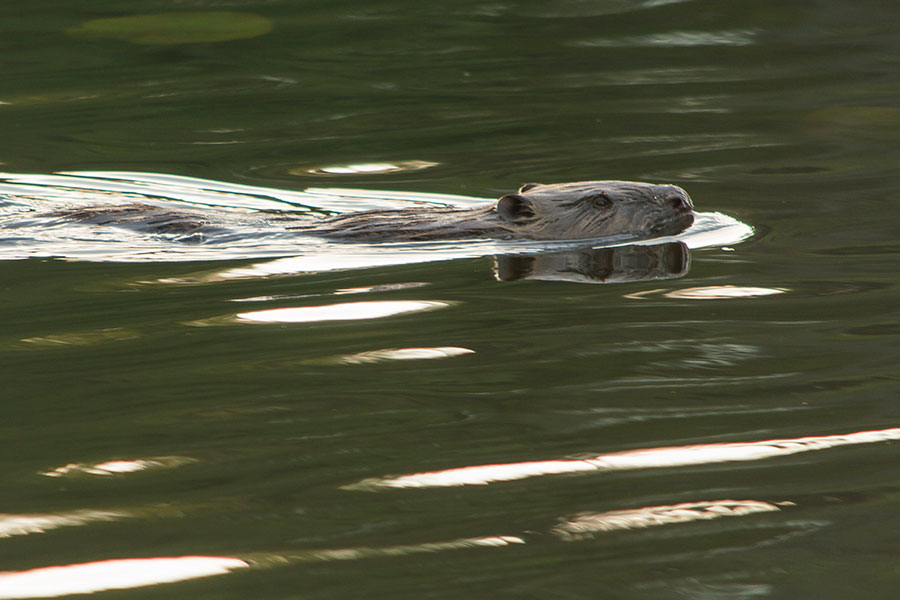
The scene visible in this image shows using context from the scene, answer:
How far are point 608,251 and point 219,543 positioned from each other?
3.75m

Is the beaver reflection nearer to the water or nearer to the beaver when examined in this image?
the water

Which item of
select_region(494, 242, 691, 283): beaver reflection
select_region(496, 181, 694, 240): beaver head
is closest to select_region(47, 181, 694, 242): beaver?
select_region(496, 181, 694, 240): beaver head

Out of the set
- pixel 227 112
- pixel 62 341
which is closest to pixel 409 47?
pixel 227 112

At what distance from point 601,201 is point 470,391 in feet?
9.77

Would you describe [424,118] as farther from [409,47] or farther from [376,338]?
[376,338]

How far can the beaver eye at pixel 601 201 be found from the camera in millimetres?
6453

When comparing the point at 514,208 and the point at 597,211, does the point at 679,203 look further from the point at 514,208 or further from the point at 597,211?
the point at 514,208

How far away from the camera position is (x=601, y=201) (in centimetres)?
647

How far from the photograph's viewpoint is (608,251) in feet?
20.1

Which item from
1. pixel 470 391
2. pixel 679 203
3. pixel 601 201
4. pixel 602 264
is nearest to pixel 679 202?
pixel 679 203

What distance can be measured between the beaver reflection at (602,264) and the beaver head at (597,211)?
252mm

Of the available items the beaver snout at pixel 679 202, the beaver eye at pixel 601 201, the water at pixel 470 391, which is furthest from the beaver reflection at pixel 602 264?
the beaver eye at pixel 601 201

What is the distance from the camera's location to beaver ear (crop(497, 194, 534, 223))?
651 cm

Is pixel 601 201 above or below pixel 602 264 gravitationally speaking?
above
